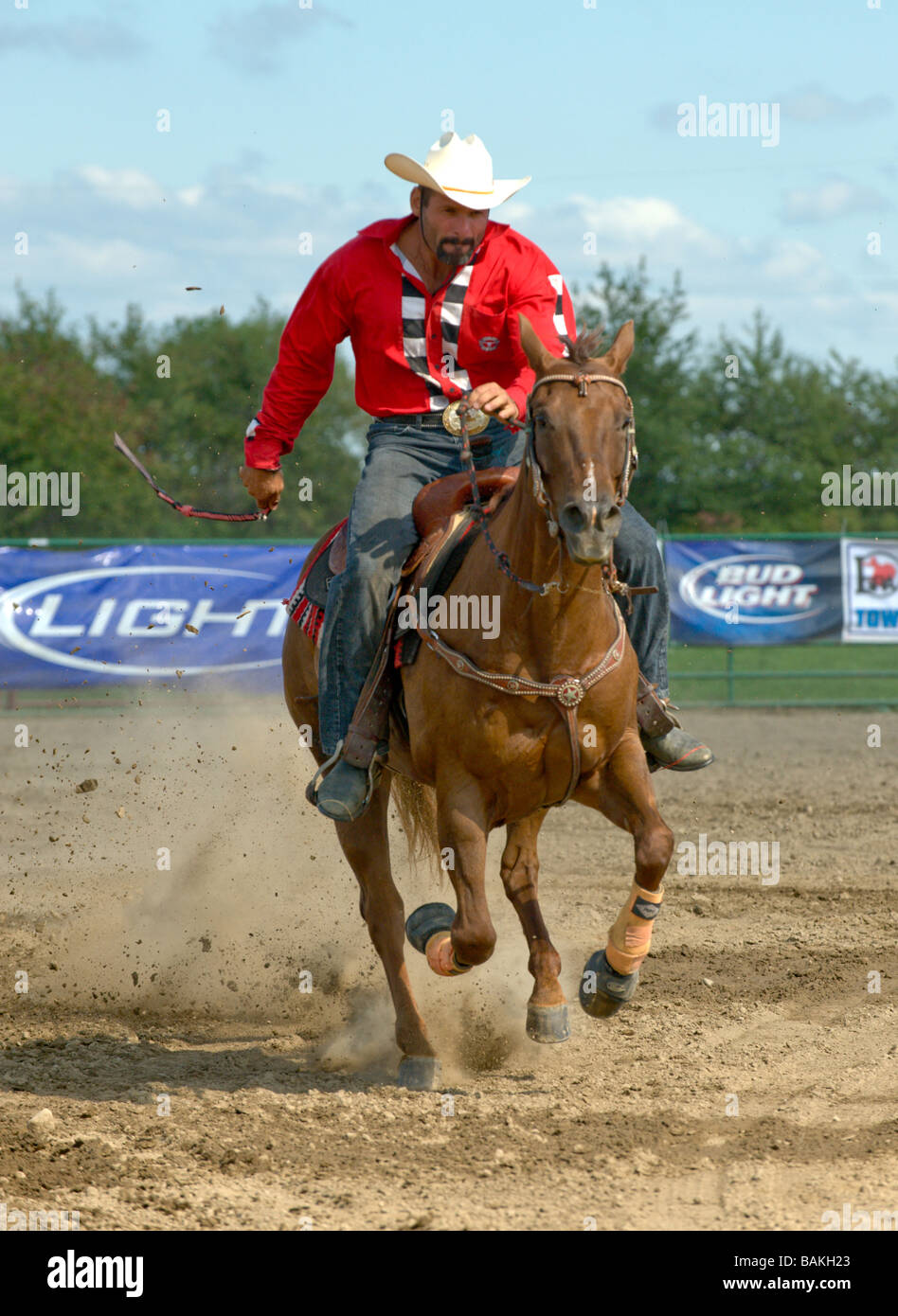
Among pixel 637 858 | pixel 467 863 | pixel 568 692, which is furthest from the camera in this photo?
pixel 637 858

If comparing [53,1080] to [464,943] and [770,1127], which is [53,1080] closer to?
[464,943]

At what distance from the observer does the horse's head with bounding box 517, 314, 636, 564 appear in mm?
3799

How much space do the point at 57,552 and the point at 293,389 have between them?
9.77m

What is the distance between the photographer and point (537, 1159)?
4.22 meters

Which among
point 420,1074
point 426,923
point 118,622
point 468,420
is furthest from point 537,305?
point 118,622

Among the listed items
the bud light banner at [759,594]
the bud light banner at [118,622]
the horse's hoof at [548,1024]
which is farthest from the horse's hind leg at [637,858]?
the bud light banner at [759,594]

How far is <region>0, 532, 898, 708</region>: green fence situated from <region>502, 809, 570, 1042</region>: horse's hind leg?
1036 cm

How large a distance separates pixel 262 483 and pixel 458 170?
1.55 metres

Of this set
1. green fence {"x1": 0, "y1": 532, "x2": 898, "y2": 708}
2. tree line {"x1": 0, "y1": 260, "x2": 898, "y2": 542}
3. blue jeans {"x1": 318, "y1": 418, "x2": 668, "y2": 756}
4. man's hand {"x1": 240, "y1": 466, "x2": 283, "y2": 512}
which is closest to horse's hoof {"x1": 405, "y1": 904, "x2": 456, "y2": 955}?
blue jeans {"x1": 318, "y1": 418, "x2": 668, "y2": 756}

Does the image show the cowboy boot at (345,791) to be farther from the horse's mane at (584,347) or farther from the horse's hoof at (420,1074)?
the horse's mane at (584,347)

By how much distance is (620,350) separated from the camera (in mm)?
4348

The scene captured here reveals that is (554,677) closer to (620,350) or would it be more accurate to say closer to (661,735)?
(661,735)

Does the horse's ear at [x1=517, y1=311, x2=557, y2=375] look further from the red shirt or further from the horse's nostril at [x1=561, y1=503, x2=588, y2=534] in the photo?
the red shirt

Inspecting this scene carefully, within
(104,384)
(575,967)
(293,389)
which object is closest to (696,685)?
(575,967)
